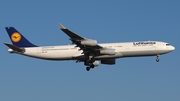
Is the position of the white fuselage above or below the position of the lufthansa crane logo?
below

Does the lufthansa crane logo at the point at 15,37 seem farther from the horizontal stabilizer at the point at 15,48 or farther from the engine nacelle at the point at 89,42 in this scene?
the engine nacelle at the point at 89,42

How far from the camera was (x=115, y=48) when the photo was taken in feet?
270

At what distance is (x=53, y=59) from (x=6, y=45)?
9.11 meters

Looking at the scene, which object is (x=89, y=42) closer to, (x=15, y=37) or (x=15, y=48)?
(x=15, y=48)

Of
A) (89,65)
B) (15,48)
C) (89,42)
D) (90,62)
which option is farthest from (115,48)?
(15,48)

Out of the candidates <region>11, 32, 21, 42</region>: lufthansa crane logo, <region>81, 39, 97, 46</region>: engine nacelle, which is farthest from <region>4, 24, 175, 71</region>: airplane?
<region>11, 32, 21, 42</region>: lufthansa crane logo

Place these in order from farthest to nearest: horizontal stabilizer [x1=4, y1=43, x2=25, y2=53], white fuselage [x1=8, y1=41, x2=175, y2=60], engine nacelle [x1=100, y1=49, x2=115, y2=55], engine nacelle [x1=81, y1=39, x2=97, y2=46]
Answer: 1. horizontal stabilizer [x1=4, y1=43, x2=25, y2=53]
2. white fuselage [x1=8, y1=41, x2=175, y2=60]
3. engine nacelle [x1=100, y1=49, x2=115, y2=55]
4. engine nacelle [x1=81, y1=39, x2=97, y2=46]

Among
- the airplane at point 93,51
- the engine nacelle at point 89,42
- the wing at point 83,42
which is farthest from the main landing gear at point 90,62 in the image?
the engine nacelle at point 89,42

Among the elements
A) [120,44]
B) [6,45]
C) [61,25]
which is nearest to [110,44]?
[120,44]

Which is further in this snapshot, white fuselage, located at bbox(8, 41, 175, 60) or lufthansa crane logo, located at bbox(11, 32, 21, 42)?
lufthansa crane logo, located at bbox(11, 32, 21, 42)

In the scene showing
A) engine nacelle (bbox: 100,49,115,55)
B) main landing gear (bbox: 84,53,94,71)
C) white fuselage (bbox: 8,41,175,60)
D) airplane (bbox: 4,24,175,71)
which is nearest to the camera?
engine nacelle (bbox: 100,49,115,55)

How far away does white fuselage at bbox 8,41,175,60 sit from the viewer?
8206cm

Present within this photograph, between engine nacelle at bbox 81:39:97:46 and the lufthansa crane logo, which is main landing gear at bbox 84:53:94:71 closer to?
engine nacelle at bbox 81:39:97:46

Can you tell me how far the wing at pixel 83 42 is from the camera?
7586cm
